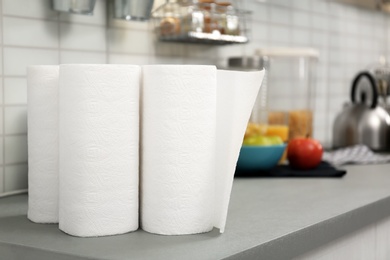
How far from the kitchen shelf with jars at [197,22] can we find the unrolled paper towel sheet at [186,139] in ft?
2.40

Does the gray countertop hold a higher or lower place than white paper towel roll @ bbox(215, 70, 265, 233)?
lower

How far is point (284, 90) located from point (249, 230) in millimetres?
1262

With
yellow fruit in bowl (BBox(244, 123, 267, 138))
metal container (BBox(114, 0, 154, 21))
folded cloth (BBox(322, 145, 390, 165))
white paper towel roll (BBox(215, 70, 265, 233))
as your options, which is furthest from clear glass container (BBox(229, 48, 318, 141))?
white paper towel roll (BBox(215, 70, 265, 233))

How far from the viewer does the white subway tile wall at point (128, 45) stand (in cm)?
137

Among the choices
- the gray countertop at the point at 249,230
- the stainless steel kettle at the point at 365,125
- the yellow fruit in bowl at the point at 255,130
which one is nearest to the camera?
the gray countertop at the point at 249,230

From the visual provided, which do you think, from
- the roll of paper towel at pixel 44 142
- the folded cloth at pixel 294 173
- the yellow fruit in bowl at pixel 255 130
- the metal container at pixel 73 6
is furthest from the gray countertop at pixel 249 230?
the metal container at pixel 73 6

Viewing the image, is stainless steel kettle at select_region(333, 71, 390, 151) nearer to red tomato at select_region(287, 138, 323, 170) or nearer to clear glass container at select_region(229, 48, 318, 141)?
clear glass container at select_region(229, 48, 318, 141)

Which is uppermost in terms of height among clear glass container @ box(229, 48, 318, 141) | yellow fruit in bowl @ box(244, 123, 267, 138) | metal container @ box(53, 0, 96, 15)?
metal container @ box(53, 0, 96, 15)

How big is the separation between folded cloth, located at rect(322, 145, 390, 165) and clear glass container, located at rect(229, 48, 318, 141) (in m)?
0.11

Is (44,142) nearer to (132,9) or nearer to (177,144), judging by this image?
(177,144)

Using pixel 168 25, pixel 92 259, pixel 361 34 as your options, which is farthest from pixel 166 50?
pixel 361 34

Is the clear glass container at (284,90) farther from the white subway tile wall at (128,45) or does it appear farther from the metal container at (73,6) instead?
the metal container at (73,6)

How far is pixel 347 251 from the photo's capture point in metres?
1.16

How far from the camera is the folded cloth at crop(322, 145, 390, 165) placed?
77.0 inches
